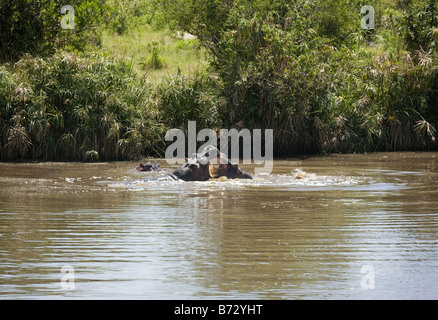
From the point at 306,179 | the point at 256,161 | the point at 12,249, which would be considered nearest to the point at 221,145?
the point at 256,161

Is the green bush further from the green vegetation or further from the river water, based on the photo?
the river water

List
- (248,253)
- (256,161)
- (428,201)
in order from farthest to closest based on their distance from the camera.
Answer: (256,161)
(428,201)
(248,253)

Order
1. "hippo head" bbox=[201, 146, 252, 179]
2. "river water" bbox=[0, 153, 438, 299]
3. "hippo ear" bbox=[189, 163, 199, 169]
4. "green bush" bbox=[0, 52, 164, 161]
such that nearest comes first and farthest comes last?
"river water" bbox=[0, 153, 438, 299]
"hippo ear" bbox=[189, 163, 199, 169]
"hippo head" bbox=[201, 146, 252, 179]
"green bush" bbox=[0, 52, 164, 161]

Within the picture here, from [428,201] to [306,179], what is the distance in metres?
3.21

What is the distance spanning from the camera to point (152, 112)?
1852 cm

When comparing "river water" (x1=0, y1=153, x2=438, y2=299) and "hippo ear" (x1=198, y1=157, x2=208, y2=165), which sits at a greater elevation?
"hippo ear" (x1=198, y1=157, x2=208, y2=165)

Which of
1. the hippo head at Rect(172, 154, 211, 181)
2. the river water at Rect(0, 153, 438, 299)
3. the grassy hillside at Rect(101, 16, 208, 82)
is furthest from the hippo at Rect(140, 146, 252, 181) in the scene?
the grassy hillside at Rect(101, 16, 208, 82)

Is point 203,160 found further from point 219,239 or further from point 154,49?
point 154,49

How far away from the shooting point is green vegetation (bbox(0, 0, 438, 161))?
18.0 m

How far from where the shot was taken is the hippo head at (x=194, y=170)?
1353 cm

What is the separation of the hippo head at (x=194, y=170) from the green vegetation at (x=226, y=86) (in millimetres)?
4589

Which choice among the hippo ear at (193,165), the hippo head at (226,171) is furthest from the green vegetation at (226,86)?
the hippo ear at (193,165)

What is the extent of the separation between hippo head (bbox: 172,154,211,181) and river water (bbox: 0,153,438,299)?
48 cm
